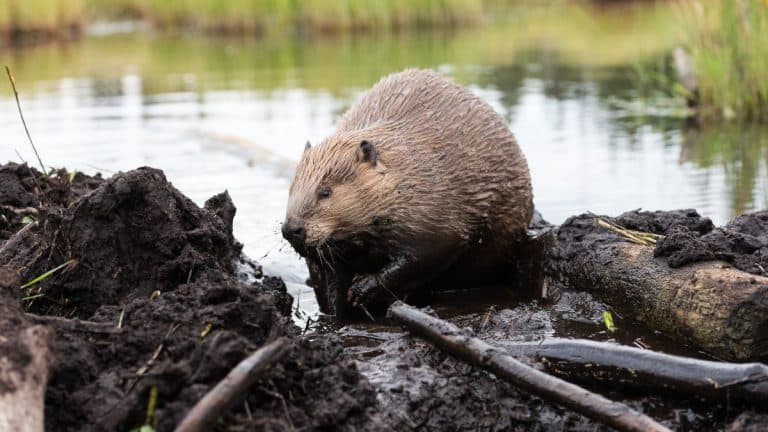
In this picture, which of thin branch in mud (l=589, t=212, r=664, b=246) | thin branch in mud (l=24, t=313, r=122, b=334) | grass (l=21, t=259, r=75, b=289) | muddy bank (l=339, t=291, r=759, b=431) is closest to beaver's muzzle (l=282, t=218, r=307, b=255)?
muddy bank (l=339, t=291, r=759, b=431)

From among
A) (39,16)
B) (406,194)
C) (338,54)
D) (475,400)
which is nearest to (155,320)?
(475,400)

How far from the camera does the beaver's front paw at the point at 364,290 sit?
4.80 m

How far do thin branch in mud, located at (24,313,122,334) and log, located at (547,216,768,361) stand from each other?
7.64 feet

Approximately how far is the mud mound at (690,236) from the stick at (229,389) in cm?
207

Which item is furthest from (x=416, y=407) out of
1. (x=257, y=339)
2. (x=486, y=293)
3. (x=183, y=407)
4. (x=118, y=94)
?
(x=118, y=94)

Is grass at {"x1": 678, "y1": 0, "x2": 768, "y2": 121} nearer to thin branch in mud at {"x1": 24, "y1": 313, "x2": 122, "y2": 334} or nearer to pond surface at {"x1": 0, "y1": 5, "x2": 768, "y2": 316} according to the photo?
pond surface at {"x1": 0, "y1": 5, "x2": 768, "y2": 316}

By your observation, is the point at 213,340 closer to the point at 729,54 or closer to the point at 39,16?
the point at 729,54

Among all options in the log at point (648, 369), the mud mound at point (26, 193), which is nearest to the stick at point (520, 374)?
the log at point (648, 369)

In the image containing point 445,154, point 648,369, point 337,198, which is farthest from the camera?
point 445,154

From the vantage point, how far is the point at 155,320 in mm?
3486

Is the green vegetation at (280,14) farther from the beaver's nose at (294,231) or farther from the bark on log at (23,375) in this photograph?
the bark on log at (23,375)

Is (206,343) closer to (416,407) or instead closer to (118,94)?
(416,407)

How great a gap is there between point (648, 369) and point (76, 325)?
2.05 metres

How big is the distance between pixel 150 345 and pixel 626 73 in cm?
1241
